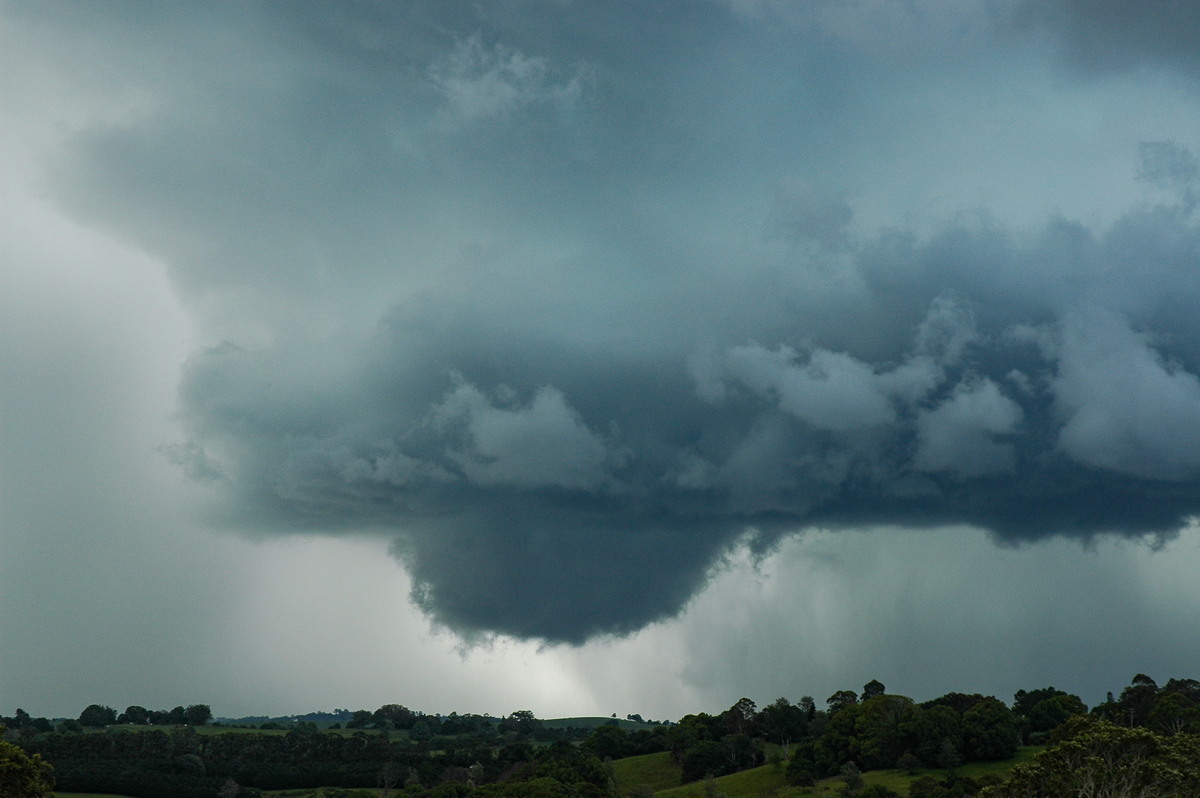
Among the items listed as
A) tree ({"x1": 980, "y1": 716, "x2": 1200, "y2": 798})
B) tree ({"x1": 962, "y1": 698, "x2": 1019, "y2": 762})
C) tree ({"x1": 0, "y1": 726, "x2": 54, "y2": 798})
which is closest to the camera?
tree ({"x1": 980, "y1": 716, "x2": 1200, "y2": 798})

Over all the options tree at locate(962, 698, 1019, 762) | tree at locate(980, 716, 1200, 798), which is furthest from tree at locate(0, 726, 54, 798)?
tree at locate(962, 698, 1019, 762)

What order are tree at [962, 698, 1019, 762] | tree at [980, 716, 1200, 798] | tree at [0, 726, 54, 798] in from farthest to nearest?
tree at [962, 698, 1019, 762] < tree at [0, 726, 54, 798] < tree at [980, 716, 1200, 798]

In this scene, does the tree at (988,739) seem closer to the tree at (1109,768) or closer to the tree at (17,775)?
the tree at (1109,768)

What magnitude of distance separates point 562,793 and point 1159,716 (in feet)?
380

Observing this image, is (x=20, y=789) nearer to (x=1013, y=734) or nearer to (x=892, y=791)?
(x=892, y=791)

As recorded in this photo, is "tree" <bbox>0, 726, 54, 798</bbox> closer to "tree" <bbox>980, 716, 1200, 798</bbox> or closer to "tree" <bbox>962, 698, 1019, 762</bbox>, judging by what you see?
"tree" <bbox>980, 716, 1200, 798</bbox>

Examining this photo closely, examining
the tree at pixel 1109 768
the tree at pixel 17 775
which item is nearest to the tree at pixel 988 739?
the tree at pixel 1109 768

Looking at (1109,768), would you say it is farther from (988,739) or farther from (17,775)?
(988,739)

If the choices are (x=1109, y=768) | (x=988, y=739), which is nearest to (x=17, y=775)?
→ (x=1109, y=768)

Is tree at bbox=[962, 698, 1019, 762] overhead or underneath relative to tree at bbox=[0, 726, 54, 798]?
underneath

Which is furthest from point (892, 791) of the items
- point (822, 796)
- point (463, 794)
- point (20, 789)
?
point (20, 789)

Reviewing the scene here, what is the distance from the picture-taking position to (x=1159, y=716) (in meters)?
196

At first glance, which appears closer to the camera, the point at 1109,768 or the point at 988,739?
Result: the point at 1109,768

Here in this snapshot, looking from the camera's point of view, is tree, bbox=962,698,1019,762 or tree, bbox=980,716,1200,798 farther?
tree, bbox=962,698,1019,762
